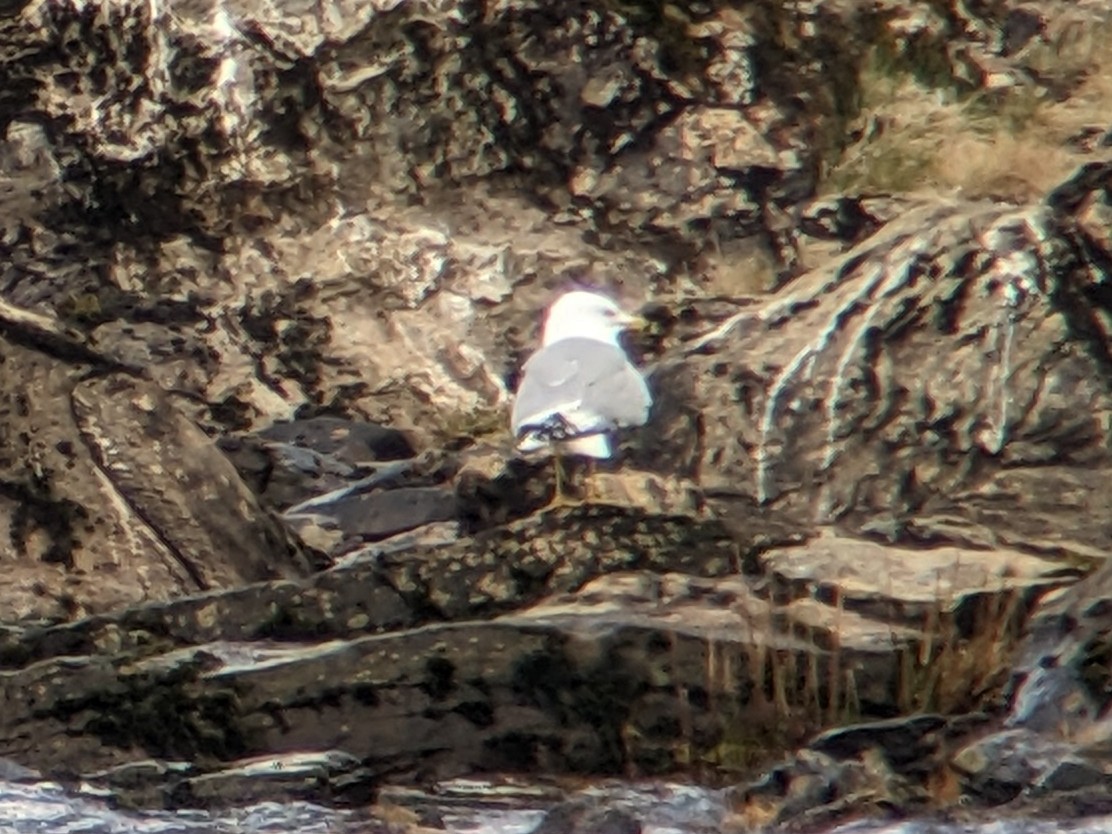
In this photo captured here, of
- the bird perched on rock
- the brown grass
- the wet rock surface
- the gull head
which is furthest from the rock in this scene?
the brown grass

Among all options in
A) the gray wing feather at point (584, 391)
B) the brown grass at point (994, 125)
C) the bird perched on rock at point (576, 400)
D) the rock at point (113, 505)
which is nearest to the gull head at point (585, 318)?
the bird perched on rock at point (576, 400)

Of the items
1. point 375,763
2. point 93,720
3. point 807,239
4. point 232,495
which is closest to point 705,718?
point 375,763

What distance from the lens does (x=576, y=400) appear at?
25.1 feet

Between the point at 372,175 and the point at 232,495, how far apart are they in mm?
2869

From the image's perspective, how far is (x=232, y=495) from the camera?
7.04 metres

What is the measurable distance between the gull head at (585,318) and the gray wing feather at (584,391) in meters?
0.55

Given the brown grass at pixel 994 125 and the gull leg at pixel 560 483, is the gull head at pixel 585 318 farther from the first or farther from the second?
the brown grass at pixel 994 125

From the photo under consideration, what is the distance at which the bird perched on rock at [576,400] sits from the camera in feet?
25.0

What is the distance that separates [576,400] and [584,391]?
0.08 metres

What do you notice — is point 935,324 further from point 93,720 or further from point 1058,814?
point 93,720

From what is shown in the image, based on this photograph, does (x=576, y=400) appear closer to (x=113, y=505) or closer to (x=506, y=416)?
(x=506, y=416)

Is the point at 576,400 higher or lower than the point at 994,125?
lower

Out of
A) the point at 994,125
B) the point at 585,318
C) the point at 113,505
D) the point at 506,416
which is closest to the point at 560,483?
the point at 585,318

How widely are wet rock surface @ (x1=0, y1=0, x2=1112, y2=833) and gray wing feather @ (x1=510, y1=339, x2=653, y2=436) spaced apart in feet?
0.71
